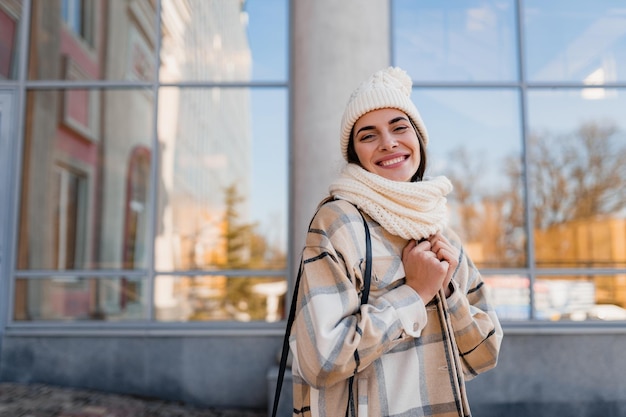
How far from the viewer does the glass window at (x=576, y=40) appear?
5.95m

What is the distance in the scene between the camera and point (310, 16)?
14.3 feet

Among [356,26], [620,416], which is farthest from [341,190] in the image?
[620,416]

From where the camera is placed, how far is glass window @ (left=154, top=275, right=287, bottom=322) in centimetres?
596

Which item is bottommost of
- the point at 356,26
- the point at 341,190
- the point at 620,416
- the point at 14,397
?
the point at 620,416

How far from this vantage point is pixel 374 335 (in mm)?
1215

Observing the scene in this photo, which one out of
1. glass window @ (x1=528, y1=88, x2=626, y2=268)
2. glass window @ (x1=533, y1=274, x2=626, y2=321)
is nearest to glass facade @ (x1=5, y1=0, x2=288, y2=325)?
glass window @ (x1=533, y1=274, x2=626, y2=321)

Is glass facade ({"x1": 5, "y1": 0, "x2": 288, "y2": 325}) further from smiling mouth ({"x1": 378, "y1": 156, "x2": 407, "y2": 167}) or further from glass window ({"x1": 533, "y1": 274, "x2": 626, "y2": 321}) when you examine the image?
smiling mouth ({"x1": 378, "y1": 156, "x2": 407, "y2": 167})

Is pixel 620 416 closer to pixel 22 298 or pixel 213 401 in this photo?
pixel 213 401

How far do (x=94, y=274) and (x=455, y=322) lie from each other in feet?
13.5

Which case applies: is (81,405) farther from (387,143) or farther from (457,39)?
(457,39)

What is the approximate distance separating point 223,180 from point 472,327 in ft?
23.4

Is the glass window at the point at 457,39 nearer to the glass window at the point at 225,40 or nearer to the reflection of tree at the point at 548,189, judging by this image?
the glass window at the point at 225,40

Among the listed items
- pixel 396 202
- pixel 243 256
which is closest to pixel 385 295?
pixel 396 202

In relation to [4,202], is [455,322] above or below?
below
